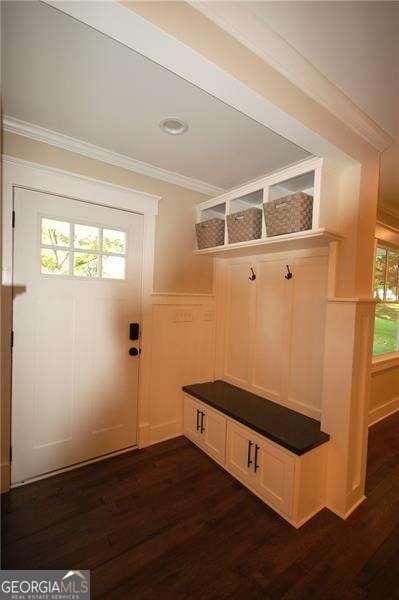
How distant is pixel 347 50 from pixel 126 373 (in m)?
2.41

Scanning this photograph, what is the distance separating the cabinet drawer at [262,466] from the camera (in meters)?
1.66

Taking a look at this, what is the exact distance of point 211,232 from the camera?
2.36 metres

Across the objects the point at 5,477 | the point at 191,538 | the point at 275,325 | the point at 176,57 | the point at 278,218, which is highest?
the point at 176,57

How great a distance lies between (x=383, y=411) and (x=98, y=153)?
13.2 feet

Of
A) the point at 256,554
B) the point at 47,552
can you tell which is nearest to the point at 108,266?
the point at 47,552

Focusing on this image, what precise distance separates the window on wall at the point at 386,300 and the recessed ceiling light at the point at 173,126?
Answer: 2.63 metres

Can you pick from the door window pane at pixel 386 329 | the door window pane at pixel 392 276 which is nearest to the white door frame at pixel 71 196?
the door window pane at pixel 386 329

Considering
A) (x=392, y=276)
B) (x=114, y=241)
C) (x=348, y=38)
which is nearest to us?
(x=348, y=38)

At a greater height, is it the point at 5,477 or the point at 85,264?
the point at 85,264

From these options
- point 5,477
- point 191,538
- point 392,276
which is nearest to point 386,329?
point 392,276

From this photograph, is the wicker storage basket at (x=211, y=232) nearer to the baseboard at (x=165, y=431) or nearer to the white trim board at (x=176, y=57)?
the white trim board at (x=176, y=57)

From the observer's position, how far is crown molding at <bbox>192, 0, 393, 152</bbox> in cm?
97

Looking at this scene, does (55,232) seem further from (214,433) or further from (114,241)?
(214,433)

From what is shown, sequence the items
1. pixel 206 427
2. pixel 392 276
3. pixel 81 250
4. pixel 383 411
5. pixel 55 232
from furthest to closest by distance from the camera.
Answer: pixel 392 276, pixel 383 411, pixel 206 427, pixel 81 250, pixel 55 232
